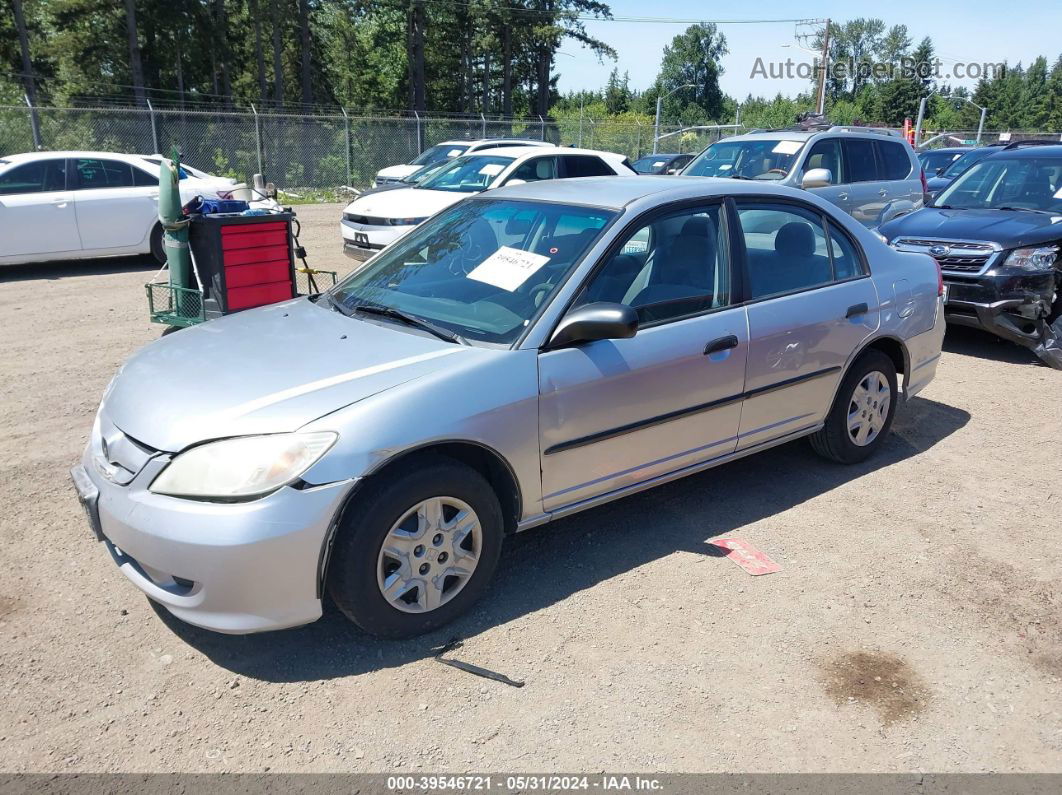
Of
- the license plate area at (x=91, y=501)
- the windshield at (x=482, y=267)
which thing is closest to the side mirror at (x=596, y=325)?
the windshield at (x=482, y=267)

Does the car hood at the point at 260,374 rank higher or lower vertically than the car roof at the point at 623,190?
lower

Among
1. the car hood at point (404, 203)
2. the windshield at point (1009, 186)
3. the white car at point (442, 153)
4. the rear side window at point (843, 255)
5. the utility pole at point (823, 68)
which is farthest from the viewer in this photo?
the utility pole at point (823, 68)

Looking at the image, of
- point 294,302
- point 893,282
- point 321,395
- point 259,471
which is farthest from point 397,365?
point 893,282

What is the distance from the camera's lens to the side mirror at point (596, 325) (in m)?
3.44

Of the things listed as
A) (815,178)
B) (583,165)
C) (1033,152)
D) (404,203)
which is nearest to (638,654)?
(815,178)

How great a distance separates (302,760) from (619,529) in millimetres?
2039

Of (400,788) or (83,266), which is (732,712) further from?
(83,266)

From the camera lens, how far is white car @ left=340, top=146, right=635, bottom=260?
10539 mm

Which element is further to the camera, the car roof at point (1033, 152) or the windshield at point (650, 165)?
the windshield at point (650, 165)

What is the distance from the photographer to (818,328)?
450 centimetres

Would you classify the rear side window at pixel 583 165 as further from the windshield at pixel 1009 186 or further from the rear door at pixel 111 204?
the rear door at pixel 111 204

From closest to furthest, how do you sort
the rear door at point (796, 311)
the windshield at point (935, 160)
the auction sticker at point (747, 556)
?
the auction sticker at point (747, 556)
the rear door at point (796, 311)
the windshield at point (935, 160)

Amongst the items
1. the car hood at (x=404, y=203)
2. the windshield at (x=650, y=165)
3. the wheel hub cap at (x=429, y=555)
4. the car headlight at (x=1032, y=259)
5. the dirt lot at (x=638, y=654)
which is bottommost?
the dirt lot at (x=638, y=654)

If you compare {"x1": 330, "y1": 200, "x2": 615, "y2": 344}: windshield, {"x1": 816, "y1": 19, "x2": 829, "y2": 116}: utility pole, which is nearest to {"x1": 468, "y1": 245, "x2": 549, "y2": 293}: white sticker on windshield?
{"x1": 330, "y1": 200, "x2": 615, "y2": 344}: windshield
